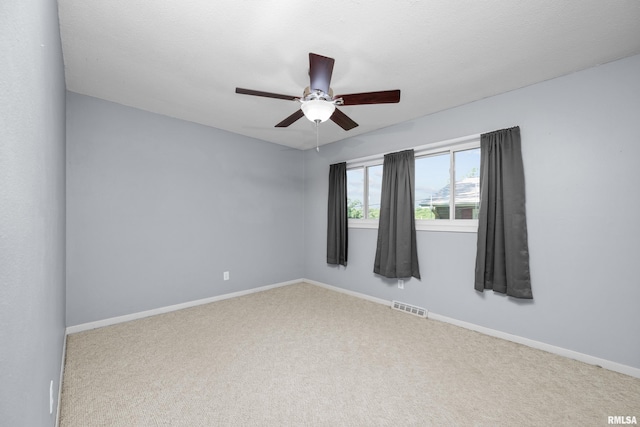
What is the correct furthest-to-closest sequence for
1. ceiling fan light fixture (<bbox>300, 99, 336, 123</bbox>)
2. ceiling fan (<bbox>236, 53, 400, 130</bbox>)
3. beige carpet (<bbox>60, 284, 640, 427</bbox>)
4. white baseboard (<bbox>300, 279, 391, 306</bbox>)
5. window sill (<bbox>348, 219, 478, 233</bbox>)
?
1. white baseboard (<bbox>300, 279, 391, 306</bbox>)
2. window sill (<bbox>348, 219, 478, 233</bbox>)
3. ceiling fan light fixture (<bbox>300, 99, 336, 123</bbox>)
4. ceiling fan (<bbox>236, 53, 400, 130</bbox>)
5. beige carpet (<bbox>60, 284, 640, 427</bbox>)

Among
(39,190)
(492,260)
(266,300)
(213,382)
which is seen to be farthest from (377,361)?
(39,190)

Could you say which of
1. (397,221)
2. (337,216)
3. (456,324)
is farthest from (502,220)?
(337,216)

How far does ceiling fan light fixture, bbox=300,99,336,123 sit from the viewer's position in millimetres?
1890

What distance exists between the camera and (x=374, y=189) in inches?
160

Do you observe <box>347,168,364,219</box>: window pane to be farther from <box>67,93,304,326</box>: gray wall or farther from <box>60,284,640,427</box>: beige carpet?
<box>60,284,640,427</box>: beige carpet

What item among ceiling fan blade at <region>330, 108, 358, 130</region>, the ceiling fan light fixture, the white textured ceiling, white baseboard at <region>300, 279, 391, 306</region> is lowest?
white baseboard at <region>300, 279, 391, 306</region>

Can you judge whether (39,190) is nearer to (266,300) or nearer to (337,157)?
(266,300)

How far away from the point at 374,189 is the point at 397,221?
79cm

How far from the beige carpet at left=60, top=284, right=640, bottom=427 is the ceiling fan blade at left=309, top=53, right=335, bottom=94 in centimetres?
210

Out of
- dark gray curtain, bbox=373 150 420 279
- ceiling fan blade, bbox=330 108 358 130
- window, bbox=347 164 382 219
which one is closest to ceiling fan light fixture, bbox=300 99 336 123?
ceiling fan blade, bbox=330 108 358 130

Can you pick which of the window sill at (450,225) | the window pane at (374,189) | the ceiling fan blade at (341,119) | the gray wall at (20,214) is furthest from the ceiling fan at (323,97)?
the window pane at (374,189)

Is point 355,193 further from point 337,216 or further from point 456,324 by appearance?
point 456,324

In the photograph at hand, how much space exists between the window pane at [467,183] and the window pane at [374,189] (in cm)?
109

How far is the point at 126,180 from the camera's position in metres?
3.04
